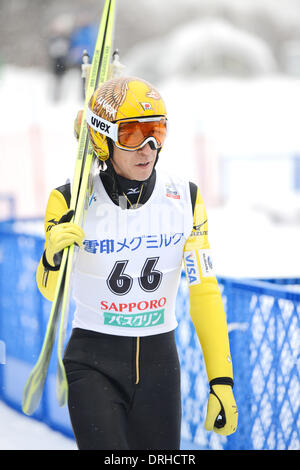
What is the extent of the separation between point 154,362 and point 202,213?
55 centimetres

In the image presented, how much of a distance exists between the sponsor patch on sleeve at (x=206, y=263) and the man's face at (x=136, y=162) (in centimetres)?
34

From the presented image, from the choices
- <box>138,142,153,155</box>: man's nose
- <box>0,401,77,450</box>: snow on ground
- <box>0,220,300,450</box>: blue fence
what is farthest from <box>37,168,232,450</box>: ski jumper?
<box>0,401,77,450</box>: snow on ground

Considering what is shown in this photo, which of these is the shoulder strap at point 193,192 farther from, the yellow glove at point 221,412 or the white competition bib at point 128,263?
the yellow glove at point 221,412

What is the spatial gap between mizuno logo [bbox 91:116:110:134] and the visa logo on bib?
516 mm

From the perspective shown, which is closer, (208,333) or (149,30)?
(208,333)

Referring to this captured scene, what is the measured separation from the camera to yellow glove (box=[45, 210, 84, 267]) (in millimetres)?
2305

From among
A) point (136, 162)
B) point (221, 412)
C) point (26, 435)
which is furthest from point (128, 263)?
point (26, 435)

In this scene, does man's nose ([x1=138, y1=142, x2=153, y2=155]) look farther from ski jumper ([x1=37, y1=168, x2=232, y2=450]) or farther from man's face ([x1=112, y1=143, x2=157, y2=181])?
ski jumper ([x1=37, y1=168, x2=232, y2=450])

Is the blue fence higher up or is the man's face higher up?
the man's face

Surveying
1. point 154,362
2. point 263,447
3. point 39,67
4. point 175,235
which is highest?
point 39,67
